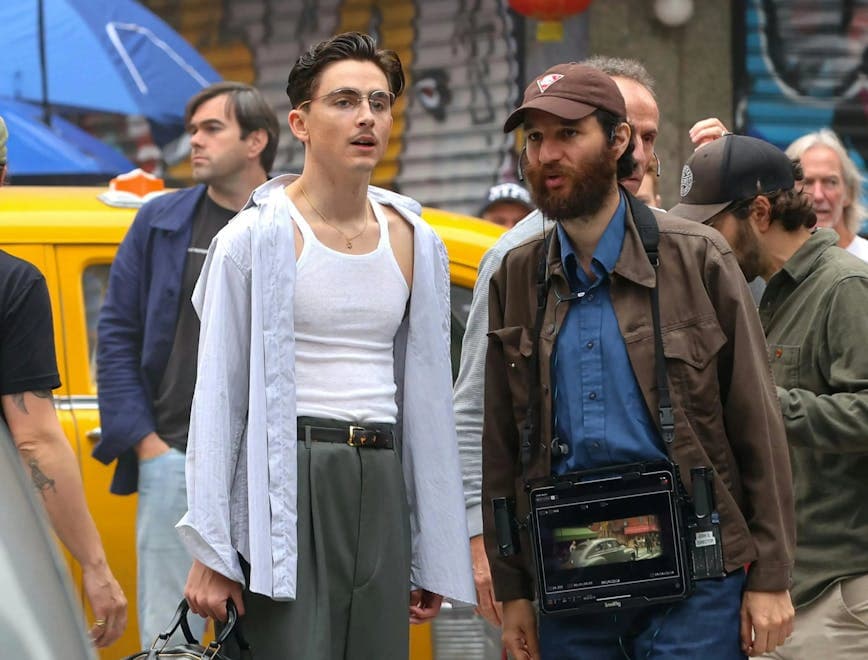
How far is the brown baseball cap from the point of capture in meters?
3.75

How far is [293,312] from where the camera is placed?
3.84 metres

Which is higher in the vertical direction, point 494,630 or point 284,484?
point 284,484

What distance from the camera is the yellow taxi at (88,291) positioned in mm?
5785

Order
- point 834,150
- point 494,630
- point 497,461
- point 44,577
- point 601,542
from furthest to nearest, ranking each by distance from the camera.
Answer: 1. point 834,150
2. point 494,630
3. point 497,461
4. point 601,542
5. point 44,577

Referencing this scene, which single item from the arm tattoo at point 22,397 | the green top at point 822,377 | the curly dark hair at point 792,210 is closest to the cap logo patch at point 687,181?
the curly dark hair at point 792,210

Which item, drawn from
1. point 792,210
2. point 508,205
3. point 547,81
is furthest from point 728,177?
point 508,205

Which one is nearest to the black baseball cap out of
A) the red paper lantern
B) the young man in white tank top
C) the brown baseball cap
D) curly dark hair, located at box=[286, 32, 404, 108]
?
the brown baseball cap

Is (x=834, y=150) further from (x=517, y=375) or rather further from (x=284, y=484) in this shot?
(x=284, y=484)

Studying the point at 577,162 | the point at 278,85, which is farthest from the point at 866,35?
the point at 577,162

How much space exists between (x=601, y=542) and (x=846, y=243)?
3.06m

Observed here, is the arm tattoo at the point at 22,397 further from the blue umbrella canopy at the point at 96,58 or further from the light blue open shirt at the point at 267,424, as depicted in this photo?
the blue umbrella canopy at the point at 96,58

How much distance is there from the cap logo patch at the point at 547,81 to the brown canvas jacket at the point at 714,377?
37 cm

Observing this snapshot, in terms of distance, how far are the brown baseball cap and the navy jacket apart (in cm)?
217

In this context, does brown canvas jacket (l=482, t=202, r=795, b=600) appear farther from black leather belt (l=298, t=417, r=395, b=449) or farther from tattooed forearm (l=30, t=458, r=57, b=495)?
tattooed forearm (l=30, t=458, r=57, b=495)
